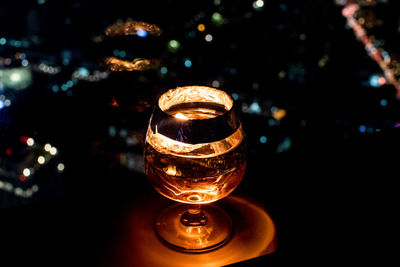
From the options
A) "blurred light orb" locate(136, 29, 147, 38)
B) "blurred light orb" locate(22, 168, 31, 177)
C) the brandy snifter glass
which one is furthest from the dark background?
"blurred light orb" locate(22, 168, 31, 177)

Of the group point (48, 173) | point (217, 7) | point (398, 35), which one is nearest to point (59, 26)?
point (48, 173)

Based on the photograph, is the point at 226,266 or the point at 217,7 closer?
the point at 226,266

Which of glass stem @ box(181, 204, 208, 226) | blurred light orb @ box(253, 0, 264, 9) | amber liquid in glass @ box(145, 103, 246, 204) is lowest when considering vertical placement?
blurred light orb @ box(253, 0, 264, 9)

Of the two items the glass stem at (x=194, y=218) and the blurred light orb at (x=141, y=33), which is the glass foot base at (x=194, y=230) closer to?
the glass stem at (x=194, y=218)

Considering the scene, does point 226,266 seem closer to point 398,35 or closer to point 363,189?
point 363,189

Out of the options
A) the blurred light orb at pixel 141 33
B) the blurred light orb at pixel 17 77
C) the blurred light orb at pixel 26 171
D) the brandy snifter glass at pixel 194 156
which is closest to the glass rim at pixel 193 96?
the brandy snifter glass at pixel 194 156

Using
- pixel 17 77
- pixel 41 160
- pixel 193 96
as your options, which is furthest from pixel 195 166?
pixel 41 160

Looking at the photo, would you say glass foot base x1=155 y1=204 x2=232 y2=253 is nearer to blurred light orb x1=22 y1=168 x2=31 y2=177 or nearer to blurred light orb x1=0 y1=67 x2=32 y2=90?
blurred light orb x1=0 y1=67 x2=32 y2=90
